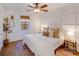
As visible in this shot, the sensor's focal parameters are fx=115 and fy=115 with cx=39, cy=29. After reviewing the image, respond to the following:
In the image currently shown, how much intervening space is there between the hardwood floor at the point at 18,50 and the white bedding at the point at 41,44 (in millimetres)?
80

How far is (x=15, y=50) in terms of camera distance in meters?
1.91

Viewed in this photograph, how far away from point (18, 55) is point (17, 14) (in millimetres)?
685

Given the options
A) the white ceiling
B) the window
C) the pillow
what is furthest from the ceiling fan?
the pillow

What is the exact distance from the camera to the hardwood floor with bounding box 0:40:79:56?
1888 millimetres

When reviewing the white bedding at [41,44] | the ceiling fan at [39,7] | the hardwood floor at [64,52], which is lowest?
the hardwood floor at [64,52]

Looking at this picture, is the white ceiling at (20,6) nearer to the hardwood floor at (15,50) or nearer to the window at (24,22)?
the window at (24,22)

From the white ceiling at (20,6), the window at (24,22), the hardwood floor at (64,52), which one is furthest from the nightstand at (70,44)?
the window at (24,22)

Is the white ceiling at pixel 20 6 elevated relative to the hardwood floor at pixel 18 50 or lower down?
elevated

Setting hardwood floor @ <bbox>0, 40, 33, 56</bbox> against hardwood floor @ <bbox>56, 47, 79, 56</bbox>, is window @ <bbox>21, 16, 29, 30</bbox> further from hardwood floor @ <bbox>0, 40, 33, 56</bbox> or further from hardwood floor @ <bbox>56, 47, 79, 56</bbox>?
hardwood floor @ <bbox>56, 47, 79, 56</bbox>

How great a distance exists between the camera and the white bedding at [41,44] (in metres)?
1.91

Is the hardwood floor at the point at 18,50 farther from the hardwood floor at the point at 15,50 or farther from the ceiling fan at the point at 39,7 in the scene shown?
the ceiling fan at the point at 39,7

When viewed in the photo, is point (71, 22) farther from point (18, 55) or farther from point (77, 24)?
point (18, 55)

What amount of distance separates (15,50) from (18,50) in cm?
5

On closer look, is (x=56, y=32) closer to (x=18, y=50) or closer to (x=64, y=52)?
(x=64, y=52)
